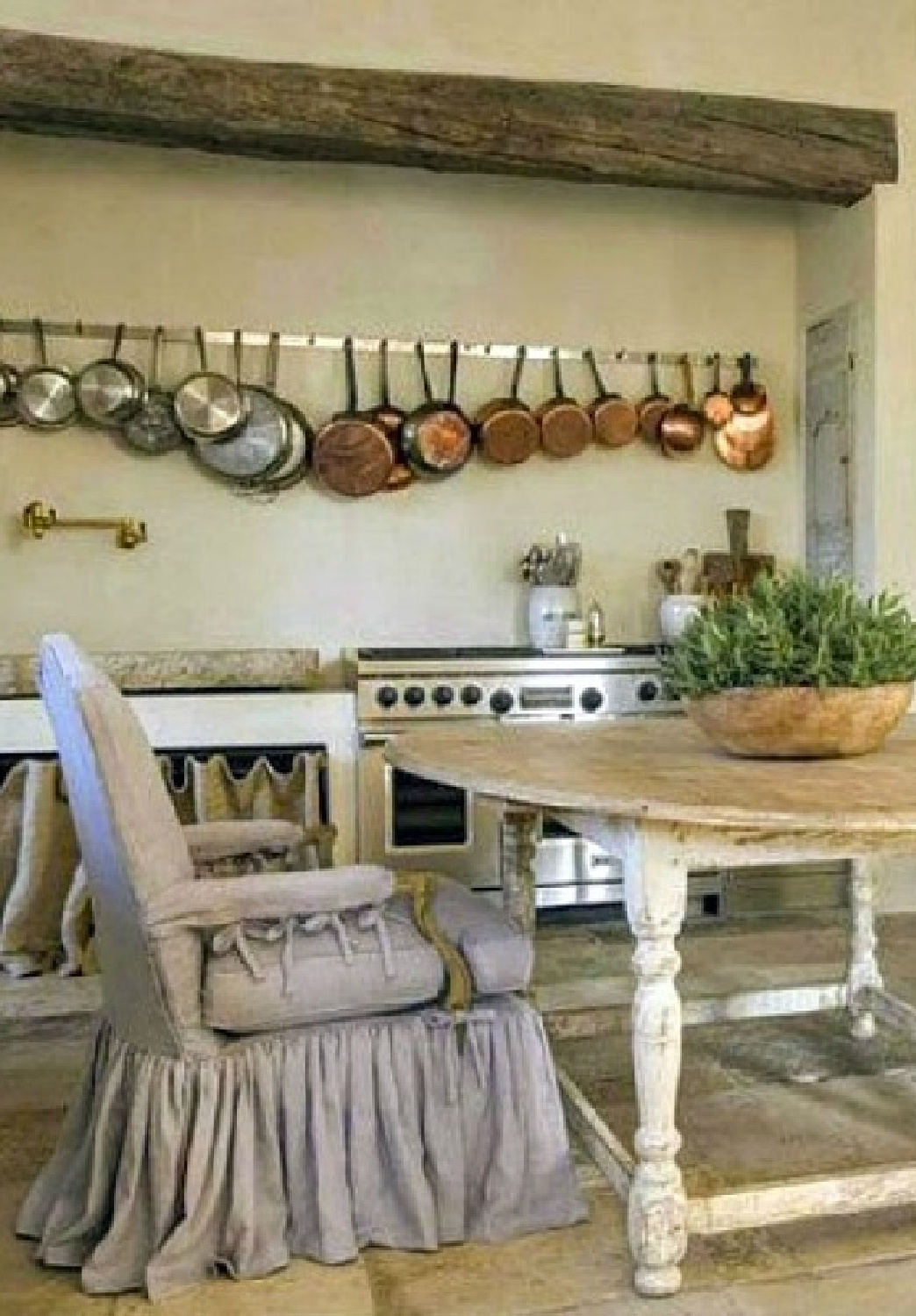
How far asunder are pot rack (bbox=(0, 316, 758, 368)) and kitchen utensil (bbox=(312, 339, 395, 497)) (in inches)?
5.0

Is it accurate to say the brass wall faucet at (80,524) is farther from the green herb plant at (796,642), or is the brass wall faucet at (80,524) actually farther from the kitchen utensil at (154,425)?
the green herb plant at (796,642)

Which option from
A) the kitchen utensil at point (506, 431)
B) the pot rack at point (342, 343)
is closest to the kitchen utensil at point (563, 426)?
the kitchen utensil at point (506, 431)

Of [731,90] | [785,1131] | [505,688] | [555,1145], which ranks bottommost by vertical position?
[785,1131]

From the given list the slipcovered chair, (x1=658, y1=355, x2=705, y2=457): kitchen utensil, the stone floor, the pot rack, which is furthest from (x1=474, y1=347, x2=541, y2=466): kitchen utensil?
the slipcovered chair

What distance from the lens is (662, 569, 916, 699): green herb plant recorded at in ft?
5.95

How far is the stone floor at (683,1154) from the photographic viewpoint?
5.57ft

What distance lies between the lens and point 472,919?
1951 millimetres

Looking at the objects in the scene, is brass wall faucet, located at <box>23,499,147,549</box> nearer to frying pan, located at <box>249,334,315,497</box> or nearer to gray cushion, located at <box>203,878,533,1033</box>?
frying pan, located at <box>249,334,315,497</box>

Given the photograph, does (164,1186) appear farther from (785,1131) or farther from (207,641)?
(207,641)

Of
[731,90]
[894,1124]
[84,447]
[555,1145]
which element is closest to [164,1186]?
[555,1145]

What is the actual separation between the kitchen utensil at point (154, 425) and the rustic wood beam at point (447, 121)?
0.81 metres

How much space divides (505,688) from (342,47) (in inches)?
79.5

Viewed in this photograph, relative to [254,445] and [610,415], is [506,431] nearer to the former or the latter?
[610,415]

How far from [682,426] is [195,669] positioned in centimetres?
201
